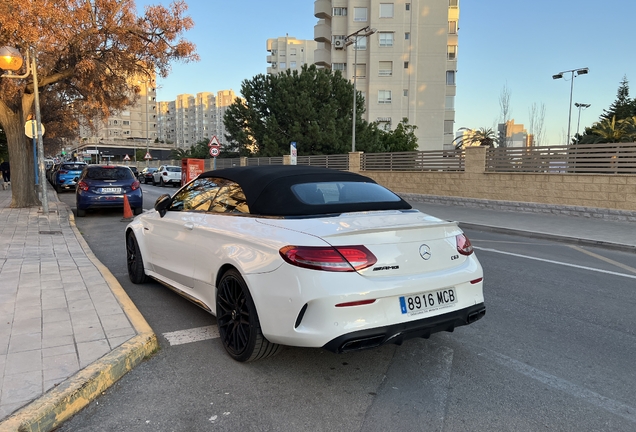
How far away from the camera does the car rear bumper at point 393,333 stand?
9.85 feet

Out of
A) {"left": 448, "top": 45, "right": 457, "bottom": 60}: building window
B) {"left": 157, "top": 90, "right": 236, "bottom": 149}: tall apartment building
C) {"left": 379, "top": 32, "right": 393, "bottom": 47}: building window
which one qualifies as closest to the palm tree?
{"left": 448, "top": 45, "right": 457, "bottom": 60}: building window

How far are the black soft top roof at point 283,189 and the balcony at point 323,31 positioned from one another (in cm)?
5292

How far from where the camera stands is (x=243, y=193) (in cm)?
408

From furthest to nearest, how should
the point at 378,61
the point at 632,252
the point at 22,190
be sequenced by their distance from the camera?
the point at 378,61 → the point at 22,190 → the point at 632,252

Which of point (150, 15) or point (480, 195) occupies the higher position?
point (150, 15)

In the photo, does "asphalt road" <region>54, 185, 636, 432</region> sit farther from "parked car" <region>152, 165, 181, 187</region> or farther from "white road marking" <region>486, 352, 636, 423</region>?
"parked car" <region>152, 165, 181, 187</region>

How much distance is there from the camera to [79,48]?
43.2 feet

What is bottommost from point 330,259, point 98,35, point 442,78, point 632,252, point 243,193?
point 632,252

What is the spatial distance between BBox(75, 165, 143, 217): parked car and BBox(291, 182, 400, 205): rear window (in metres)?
11.3

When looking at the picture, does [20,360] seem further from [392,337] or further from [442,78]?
[442,78]

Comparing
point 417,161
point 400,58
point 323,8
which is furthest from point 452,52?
point 417,161

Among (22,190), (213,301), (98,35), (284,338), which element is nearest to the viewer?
(284,338)

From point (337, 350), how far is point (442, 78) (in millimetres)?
51564

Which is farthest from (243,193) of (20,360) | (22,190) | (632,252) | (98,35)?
Answer: (22,190)
